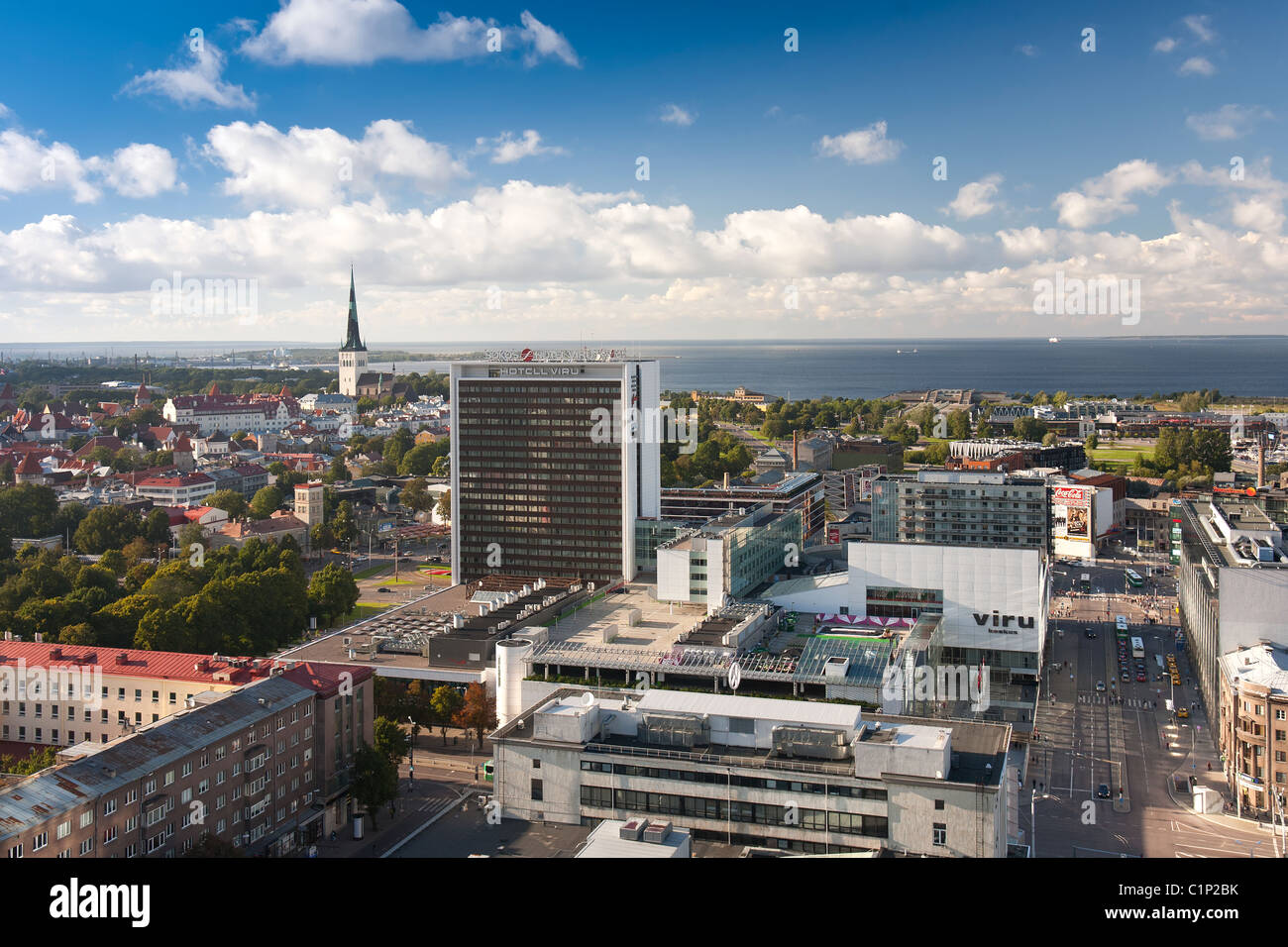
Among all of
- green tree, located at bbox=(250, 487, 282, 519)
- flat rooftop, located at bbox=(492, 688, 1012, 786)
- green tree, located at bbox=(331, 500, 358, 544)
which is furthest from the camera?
green tree, located at bbox=(250, 487, 282, 519)

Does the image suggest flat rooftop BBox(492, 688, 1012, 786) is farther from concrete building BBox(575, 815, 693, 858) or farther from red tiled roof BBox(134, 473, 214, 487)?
red tiled roof BBox(134, 473, 214, 487)

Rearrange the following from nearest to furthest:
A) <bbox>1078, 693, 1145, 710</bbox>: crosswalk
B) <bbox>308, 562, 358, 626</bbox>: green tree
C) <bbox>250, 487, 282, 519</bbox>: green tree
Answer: <bbox>1078, 693, 1145, 710</bbox>: crosswalk < <bbox>308, 562, 358, 626</bbox>: green tree < <bbox>250, 487, 282, 519</bbox>: green tree

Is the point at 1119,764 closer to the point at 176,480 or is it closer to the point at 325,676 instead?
the point at 325,676

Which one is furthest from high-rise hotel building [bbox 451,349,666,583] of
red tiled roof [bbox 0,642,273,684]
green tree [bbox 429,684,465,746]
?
red tiled roof [bbox 0,642,273,684]

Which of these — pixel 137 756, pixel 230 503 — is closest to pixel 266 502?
pixel 230 503
